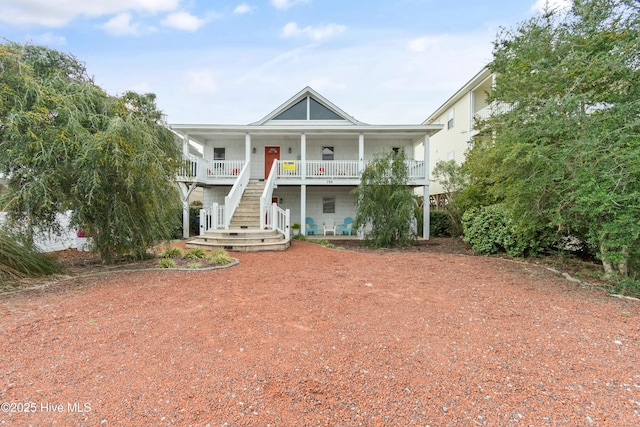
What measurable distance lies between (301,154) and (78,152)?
9.17 meters

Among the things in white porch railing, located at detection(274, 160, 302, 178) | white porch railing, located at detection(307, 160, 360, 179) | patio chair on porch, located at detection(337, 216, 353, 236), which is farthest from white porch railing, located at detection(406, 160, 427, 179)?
white porch railing, located at detection(274, 160, 302, 178)

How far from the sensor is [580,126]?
4.93 meters

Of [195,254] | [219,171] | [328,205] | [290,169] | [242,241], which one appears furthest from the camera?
[328,205]

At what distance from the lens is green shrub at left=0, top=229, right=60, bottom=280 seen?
4.96 m

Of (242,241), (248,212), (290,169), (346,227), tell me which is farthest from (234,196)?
(346,227)

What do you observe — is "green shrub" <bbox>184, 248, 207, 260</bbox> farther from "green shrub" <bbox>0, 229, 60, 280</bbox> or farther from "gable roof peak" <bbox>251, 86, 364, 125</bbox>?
"gable roof peak" <bbox>251, 86, 364, 125</bbox>

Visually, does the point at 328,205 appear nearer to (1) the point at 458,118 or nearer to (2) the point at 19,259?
(1) the point at 458,118

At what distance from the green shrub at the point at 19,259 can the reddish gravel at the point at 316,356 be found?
845 millimetres

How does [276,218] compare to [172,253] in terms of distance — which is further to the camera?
[276,218]

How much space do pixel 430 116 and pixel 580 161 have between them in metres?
18.0

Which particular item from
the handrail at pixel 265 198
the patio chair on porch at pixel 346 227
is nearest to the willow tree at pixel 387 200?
the handrail at pixel 265 198

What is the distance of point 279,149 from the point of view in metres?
15.3

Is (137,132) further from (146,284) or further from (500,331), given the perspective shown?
(500,331)

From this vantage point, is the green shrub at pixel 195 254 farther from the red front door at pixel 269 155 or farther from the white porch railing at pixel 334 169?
the red front door at pixel 269 155
